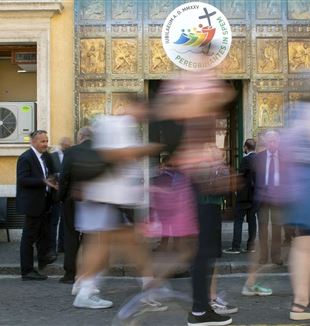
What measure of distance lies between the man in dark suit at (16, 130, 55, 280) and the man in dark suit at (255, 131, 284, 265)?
8.27 ft

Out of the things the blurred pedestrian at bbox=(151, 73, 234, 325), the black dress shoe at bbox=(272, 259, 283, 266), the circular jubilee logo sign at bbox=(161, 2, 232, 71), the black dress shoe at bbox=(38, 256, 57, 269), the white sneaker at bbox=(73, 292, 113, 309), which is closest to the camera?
the blurred pedestrian at bbox=(151, 73, 234, 325)

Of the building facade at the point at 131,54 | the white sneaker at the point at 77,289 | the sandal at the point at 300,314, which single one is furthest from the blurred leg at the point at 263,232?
the building facade at the point at 131,54

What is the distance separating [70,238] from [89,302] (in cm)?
149

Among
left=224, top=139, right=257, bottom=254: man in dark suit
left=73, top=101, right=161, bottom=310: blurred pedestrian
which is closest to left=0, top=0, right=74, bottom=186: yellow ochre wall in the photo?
left=224, top=139, right=257, bottom=254: man in dark suit

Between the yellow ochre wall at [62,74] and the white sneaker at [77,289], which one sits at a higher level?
the yellow ochre wall at [62,74]

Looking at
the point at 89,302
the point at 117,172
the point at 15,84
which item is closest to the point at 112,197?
the point at 117,172

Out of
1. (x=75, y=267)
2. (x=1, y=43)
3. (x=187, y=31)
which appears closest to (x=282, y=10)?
(x=187, y=31)

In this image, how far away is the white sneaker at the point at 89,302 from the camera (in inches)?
239

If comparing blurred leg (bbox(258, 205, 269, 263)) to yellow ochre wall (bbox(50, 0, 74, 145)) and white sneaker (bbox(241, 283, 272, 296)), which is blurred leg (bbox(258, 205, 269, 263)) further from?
yellow ochre wall (bbox(50, 0, 74, 145))

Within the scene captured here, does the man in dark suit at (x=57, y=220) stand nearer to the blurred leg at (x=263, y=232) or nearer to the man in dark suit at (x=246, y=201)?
the man in dark suit at (x=246, y=201)

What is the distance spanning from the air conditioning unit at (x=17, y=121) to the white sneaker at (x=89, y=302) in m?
5.73

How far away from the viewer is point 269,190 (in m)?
7.49

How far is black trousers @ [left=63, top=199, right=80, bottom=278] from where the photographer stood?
294 inches

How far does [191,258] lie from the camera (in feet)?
16.3
